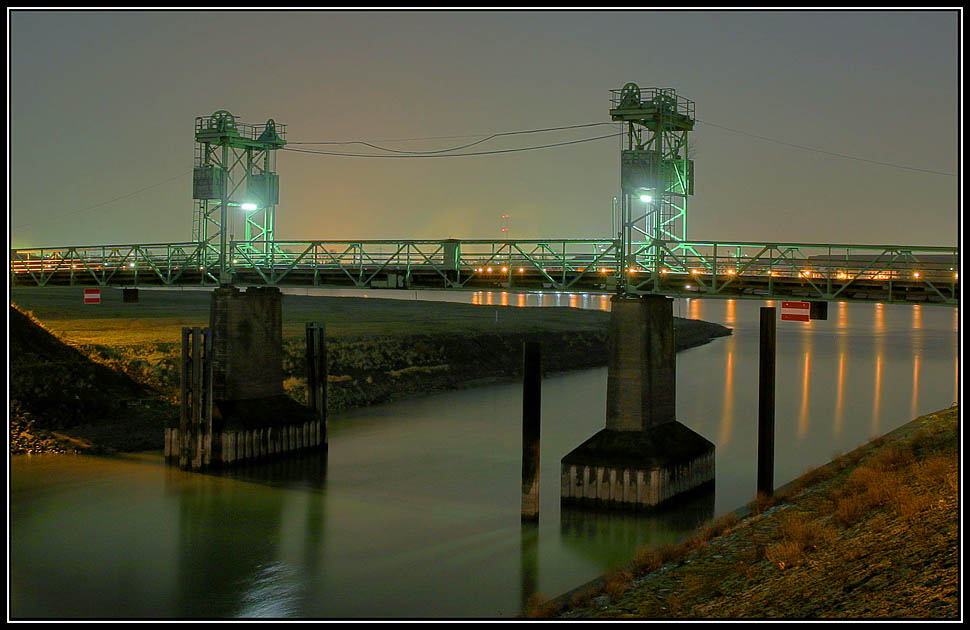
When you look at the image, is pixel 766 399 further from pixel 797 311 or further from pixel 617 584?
pixel 617 584

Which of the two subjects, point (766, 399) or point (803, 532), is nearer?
point (803, 532)

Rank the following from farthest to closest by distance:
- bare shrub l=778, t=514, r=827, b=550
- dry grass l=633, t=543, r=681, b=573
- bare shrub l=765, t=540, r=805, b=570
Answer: dry grass l=633, t=543, r=681, b=573
bare shrub l=778, t=514, r=827, b=550
bare shrub l=765, t=540, r=805, b=570

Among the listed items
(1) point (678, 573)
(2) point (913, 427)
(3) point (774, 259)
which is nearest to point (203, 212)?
(3) point (774, 259)

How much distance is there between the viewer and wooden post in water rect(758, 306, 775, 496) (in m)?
26.5

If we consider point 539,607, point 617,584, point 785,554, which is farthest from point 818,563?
point 539,607

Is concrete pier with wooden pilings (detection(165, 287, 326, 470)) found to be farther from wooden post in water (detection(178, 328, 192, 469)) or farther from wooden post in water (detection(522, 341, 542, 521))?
wooden post in water (detection(522, 341, 542, 521))

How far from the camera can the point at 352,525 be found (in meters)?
27.2

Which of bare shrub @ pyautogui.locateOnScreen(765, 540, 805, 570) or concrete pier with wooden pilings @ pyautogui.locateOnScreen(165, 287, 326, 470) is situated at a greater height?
concrete pier with wooden pilings @ pyautogui.locateOnScreen(165, 287, 326, 470)

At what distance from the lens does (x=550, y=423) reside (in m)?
45.2

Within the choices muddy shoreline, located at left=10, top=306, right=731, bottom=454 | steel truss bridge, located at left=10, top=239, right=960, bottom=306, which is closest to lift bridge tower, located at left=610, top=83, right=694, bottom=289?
steel truss bridge, located at left=10, top=239, right=960, bottom=306

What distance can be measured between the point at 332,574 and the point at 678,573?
8.39 metres


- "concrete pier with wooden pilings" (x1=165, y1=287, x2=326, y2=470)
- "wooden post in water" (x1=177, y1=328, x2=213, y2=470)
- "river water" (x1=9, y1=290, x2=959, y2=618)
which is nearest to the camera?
"river water" (x1=9, y1=290, x2=959, y2=618)

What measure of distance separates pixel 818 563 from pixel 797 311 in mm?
10656

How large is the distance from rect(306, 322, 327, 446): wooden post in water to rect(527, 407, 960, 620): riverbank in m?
17.0
